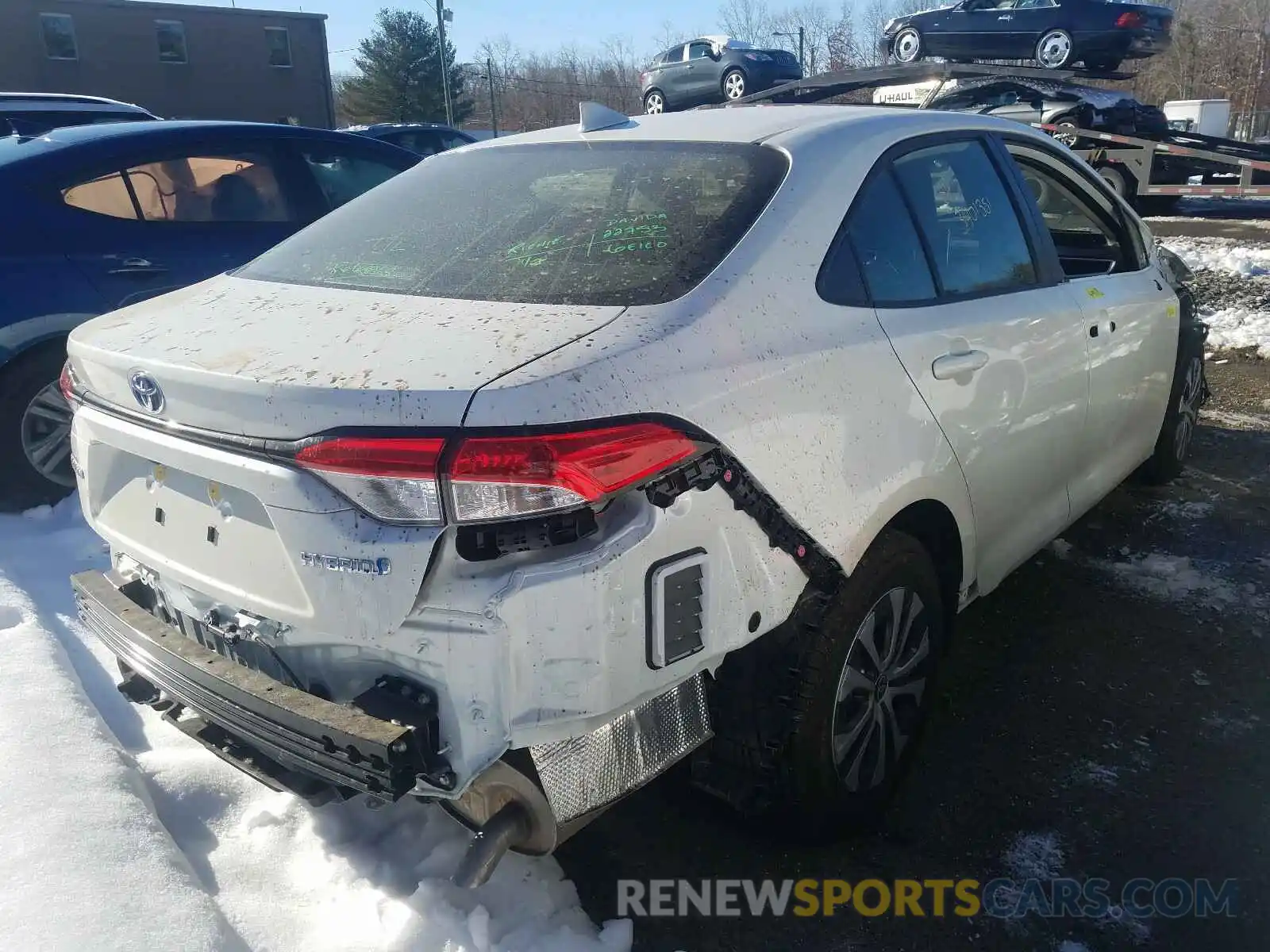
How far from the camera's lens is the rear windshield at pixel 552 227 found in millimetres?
2217

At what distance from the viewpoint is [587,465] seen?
174 cm

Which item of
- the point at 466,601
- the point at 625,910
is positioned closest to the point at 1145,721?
the point at 625,910

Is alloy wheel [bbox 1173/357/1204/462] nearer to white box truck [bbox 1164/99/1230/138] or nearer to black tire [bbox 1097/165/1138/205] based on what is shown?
black tire [bbox 1097/165/1138/205]

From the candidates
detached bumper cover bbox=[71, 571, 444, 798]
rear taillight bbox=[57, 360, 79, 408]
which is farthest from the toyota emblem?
detached bumper cover bbox=[71, 571, 444, 798]

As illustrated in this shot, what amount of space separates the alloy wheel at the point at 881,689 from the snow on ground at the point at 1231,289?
20.2ft

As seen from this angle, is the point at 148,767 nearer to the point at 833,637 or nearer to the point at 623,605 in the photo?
the point at 623,605

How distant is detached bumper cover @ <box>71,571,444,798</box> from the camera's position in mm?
1772

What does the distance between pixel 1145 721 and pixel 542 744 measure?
222cm

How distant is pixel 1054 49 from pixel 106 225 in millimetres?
14695

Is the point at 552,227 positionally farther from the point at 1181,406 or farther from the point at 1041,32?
the point at 1041,32

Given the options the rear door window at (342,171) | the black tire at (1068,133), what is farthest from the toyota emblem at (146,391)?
the black tire at (1068,133)

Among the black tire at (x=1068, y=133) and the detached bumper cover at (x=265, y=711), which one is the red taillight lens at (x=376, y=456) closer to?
the detached bumper cover at (x=265, y=711)

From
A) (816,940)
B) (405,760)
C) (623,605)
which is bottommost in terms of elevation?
(816,940)

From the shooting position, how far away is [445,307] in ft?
7.13
